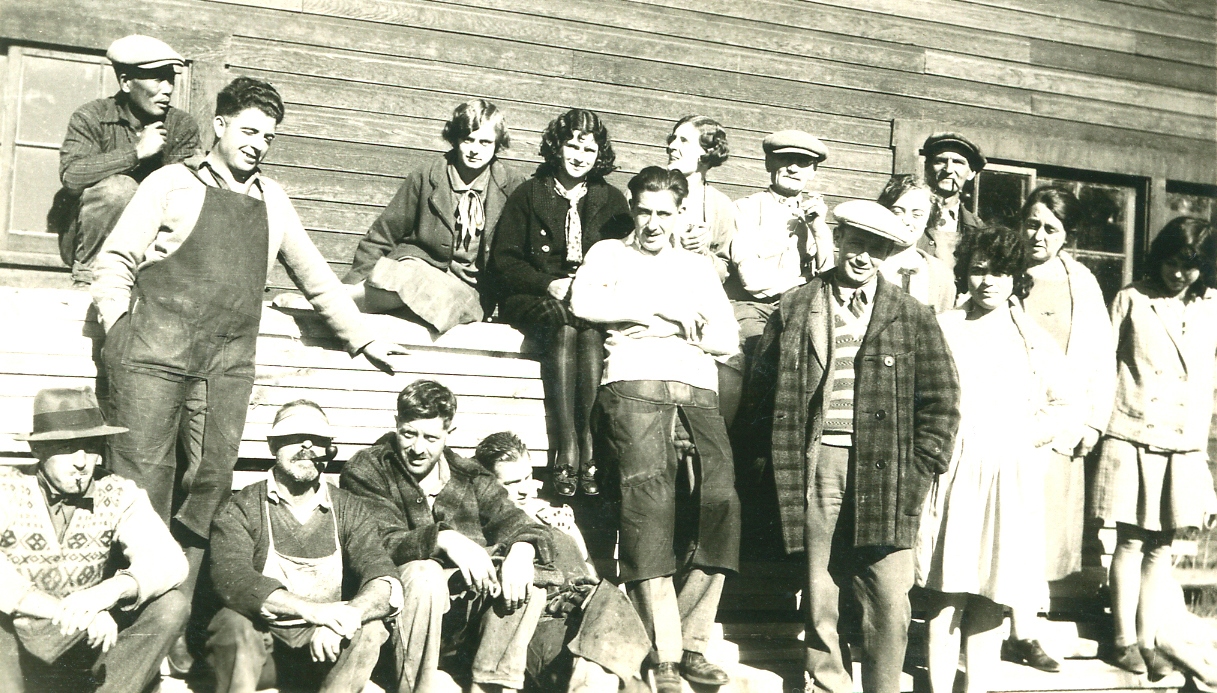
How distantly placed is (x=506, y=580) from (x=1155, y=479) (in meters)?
3.29

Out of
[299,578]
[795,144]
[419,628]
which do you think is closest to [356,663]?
[419,628]

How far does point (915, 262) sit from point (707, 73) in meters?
2.26

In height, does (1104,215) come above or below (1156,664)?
above

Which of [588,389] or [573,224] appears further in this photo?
[573,224]

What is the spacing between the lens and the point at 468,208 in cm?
591

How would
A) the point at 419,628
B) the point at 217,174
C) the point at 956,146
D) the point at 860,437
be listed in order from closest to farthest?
the point at 419,628 < the point at 217,174 < the point at 860,437 < the point at 956,146

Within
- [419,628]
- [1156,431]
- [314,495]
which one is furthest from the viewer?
[1156,431]

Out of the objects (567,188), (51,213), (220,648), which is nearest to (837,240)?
(567,188)

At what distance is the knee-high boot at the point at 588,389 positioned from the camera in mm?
5328

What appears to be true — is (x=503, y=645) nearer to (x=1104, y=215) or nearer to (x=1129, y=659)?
(x=1129, y=659)

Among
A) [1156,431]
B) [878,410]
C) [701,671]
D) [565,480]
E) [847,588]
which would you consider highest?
[878,410]

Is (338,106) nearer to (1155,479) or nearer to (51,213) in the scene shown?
(51,213)

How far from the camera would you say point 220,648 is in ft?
14.1

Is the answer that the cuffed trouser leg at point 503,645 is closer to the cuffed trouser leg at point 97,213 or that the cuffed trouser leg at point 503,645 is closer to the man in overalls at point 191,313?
the man in overalls at point 191,313
